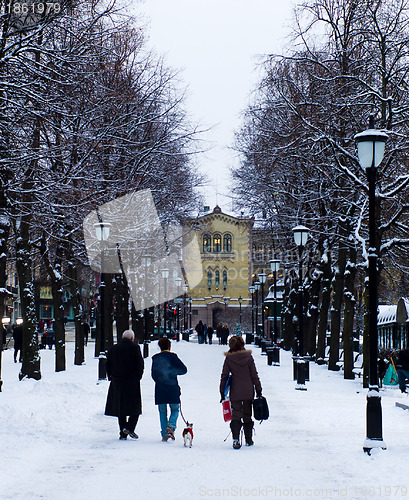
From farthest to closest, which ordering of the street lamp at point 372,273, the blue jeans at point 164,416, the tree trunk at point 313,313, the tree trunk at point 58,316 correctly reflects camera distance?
1. the tree trunk at point 313,313
2. the tree trunk at point 58,316
3. the blue jeans at point 164,416
4. the street lamp at point 372,273

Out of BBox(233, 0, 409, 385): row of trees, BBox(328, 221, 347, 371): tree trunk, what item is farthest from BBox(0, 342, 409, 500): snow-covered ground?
BBox(328, 221, 347, 371): tree trunk

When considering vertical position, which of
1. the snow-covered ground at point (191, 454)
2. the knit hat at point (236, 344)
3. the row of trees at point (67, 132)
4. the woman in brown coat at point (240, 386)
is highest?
the row of trees at point (67, 132)

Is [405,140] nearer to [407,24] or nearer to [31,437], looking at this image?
[407,24]

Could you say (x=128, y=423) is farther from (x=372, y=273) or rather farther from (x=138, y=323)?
(x=138, y=323)

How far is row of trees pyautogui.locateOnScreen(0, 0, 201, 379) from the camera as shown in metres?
14.3

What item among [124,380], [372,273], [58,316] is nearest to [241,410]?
[124,380]

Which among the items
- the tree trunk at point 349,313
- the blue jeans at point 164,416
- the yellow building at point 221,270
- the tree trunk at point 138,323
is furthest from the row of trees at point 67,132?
the yellow building at point 221,270

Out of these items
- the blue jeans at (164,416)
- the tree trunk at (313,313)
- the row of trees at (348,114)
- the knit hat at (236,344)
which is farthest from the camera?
the tree trunk at (313,313)

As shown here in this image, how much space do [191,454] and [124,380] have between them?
7.06 feet

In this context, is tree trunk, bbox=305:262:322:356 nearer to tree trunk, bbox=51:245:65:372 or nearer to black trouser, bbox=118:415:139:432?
tree trunk, bbox=51:245:65:372

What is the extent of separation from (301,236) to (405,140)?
4283 millimetres

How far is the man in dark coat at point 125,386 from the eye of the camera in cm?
1197

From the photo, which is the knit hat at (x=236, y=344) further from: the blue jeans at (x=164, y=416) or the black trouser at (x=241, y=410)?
the blue jeans at (x=164, y=416)

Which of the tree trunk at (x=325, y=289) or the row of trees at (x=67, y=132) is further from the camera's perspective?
the tree trunk at (x=325, y=289)
